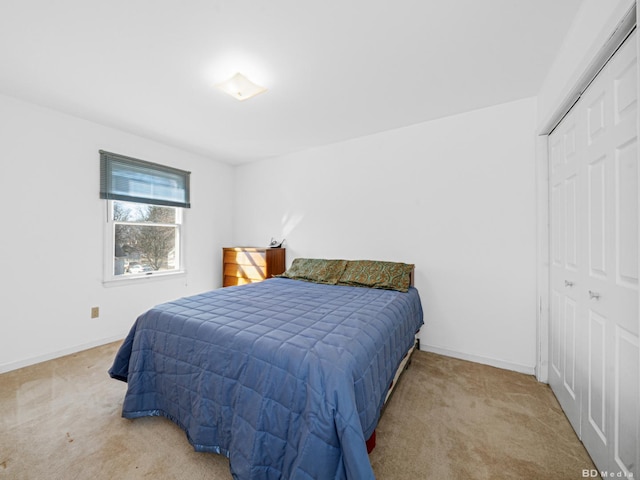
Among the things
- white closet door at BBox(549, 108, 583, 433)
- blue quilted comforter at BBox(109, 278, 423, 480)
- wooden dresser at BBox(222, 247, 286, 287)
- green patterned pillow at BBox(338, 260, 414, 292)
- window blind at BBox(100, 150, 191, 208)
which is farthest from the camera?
wooden dresser at BBox(222, 247, 286, 287)

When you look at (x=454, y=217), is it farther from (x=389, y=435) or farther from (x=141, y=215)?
(x=141, y=215)

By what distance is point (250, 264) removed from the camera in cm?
370

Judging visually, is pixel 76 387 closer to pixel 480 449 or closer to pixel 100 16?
pixel 100 16

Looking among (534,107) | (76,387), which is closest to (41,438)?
(76,387)

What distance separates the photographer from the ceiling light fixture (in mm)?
1994

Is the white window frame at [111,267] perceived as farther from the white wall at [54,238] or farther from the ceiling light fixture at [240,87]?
the ceiling light fixture at [240,87]

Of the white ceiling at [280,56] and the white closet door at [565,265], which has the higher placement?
the white ceiling at [280,56]

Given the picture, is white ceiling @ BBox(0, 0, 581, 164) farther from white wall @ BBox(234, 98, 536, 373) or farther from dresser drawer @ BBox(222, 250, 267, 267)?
dresser drawer @ BBox(222, 250, 267, 267)

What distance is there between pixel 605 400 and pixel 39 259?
435 cm

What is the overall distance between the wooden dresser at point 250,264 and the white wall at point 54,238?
110cm

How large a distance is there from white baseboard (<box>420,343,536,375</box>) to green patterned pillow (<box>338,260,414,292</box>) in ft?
2.68

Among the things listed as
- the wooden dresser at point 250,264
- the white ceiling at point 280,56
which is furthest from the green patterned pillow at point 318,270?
the white ceiling at point 280,56

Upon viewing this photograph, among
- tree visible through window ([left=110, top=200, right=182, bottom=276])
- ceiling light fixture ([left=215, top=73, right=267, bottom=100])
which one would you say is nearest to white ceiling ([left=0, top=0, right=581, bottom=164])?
ceiling light fixture ([left=215, top=73, right=267, bottom=100])

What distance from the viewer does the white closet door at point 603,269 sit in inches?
42.4
